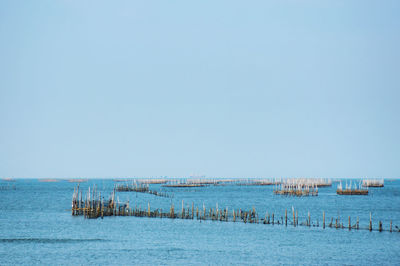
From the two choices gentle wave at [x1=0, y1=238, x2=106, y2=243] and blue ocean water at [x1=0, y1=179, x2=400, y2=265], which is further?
gentle wave at [x1=0, y1=238, x2=106, y2=243]

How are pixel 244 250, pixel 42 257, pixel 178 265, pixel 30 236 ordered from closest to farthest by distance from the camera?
pixel 178 265
pixel 42 257
pixel 244 250
pixel 30 236

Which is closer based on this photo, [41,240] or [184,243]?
[184,243]

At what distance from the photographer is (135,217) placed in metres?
66.8

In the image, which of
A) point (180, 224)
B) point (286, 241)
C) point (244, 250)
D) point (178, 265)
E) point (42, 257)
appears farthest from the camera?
point (180, 224)

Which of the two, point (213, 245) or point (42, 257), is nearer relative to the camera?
point (42, 257)

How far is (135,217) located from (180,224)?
9773 mm

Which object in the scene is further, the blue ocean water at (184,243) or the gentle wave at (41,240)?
the gentle wave at (41,240)

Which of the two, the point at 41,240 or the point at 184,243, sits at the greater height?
the point at 184,243

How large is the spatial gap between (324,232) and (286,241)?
6.92 meters

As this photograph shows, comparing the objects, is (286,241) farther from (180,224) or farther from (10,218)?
(10,218)

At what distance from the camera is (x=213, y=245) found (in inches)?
1773

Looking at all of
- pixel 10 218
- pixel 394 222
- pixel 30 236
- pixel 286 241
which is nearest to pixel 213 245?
pixel 286 241

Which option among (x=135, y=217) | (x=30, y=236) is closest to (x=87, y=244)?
(x=30, y=236)

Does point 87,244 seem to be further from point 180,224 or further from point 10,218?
point 10,218
